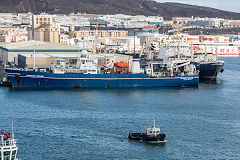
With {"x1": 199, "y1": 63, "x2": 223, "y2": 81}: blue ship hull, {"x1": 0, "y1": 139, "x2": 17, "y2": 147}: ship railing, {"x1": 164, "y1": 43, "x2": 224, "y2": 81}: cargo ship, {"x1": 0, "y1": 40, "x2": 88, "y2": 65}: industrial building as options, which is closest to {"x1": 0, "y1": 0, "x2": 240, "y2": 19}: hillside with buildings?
{"x1": 0, "y1": 40, "x2": 88, "y2": 65}: industrial building

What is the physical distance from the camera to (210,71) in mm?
48312

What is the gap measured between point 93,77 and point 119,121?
13.2m

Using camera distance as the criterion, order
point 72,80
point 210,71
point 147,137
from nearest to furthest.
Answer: point 147,137
point 72,80
point 210,71

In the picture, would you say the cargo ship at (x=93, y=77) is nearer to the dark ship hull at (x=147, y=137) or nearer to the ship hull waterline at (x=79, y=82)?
the ship hull waterline at (x=79, y=82)

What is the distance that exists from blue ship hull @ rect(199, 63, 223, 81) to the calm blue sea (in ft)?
20.1

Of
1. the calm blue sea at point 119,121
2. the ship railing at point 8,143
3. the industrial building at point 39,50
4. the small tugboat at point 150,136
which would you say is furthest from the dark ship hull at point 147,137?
the industrial building at point 39,50

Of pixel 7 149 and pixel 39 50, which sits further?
pixel 39 50

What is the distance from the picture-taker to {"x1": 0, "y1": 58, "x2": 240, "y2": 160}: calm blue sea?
893 inches

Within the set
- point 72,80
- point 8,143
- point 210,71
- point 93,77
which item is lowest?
point 8,143

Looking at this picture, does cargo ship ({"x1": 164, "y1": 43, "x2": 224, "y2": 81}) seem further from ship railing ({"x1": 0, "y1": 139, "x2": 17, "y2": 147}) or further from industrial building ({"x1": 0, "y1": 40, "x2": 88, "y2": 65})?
ship railing ({"x1": 0, "y1": 139, "x2": 17, "y2": 147})

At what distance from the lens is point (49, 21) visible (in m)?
72.5

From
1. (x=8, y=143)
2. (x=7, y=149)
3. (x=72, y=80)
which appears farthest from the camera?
(x=72, y=80)

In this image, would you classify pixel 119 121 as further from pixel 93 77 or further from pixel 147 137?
pixel 93 77

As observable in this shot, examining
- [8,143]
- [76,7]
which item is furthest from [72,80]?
Answer: [76,7]
